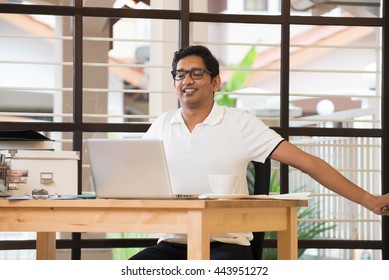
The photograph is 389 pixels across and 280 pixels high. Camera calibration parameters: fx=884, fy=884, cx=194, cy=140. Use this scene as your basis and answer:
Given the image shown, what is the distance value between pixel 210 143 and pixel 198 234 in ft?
2.92

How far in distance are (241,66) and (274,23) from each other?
27cm

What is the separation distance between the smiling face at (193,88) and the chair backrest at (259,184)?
316 mm

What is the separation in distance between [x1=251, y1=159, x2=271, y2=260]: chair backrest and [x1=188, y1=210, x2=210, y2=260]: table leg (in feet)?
2.58

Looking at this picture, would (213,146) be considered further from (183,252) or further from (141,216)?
(141,216)

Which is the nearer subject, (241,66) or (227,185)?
(227,185)

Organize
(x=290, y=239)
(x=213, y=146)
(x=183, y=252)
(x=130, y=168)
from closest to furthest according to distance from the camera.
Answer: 1. (x=130, y=168)
2. (x=290, y=239)
3. (x=183, y=252)
4. (x=213, y=146)

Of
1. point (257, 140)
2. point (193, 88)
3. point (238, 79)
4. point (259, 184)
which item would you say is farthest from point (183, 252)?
point (238, 79)

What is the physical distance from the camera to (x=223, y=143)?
11.1 feet

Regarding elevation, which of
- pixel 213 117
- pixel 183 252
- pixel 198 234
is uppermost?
pixel 213 117

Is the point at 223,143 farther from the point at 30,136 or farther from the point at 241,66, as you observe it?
the point at 241,66

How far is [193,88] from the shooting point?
11.2 ft

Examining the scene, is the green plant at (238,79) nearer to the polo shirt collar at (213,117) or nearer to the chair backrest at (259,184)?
the polo shirt collar at (213,117)
